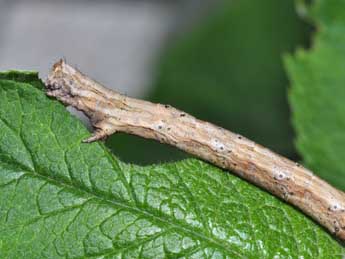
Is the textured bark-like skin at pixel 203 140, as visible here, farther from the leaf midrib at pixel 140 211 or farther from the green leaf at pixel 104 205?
the leaf midrib at pixel 140 211

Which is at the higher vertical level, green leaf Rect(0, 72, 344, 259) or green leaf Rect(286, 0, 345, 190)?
green leaf Rect(286, 0, 345, 190)

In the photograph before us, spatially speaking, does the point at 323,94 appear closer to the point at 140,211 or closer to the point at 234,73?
the point at 234,73

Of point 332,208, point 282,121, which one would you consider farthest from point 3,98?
point 282,121

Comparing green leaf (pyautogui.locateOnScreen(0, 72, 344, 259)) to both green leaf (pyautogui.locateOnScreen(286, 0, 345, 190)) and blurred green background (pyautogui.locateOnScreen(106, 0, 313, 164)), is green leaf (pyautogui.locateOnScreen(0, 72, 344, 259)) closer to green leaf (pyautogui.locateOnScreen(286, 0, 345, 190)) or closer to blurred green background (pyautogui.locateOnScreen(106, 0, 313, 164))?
green leaf (pyautogui.locateOnScreen(286, 0, 345, 190))

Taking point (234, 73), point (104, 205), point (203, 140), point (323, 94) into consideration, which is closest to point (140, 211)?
point (104, 205)

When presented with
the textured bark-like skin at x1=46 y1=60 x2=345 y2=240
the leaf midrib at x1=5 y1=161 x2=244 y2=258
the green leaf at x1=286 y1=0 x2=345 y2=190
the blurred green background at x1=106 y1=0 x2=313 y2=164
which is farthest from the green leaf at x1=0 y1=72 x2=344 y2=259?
the blurred green background at x1=106 y1=0 x2=313 y2=164

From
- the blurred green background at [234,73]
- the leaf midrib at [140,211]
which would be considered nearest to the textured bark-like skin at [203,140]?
the leaf midrib at [140,211]
